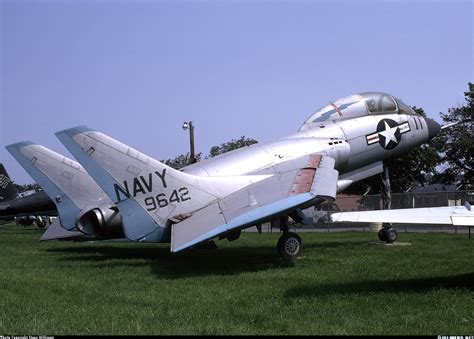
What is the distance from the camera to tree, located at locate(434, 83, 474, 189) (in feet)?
145

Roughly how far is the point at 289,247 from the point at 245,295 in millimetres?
4526

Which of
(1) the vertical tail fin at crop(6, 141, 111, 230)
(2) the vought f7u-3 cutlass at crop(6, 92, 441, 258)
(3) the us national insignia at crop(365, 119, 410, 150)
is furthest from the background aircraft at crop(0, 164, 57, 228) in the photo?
(3) the us national insignia at crop(365, 119, 410, 150)

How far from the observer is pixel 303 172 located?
39.9ft

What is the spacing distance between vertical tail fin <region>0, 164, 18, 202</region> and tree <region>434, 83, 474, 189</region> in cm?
3285

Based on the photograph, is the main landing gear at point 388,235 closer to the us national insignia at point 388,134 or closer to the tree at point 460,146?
the us national insignia at point 388,134

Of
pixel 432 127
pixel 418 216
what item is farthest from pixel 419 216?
pixel 432 127

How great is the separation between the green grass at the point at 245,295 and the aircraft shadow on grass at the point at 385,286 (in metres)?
0.02

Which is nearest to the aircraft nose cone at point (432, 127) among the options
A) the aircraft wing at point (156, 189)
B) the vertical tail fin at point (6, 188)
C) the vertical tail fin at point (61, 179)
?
the aircraft wing at point (156, 189)

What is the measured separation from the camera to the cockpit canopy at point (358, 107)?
16.0 m

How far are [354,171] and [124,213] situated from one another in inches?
294

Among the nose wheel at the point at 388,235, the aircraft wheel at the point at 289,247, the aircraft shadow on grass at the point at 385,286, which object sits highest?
the aircraft shadow on grass at the point at 385,286

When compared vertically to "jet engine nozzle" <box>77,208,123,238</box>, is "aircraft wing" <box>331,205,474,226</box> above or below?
above

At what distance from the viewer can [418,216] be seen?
301 inches

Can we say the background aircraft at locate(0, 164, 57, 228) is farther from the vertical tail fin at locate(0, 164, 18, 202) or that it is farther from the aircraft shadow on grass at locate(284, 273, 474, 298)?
the aircraft shadow on grass at locate(284, 273, 474, 298)
